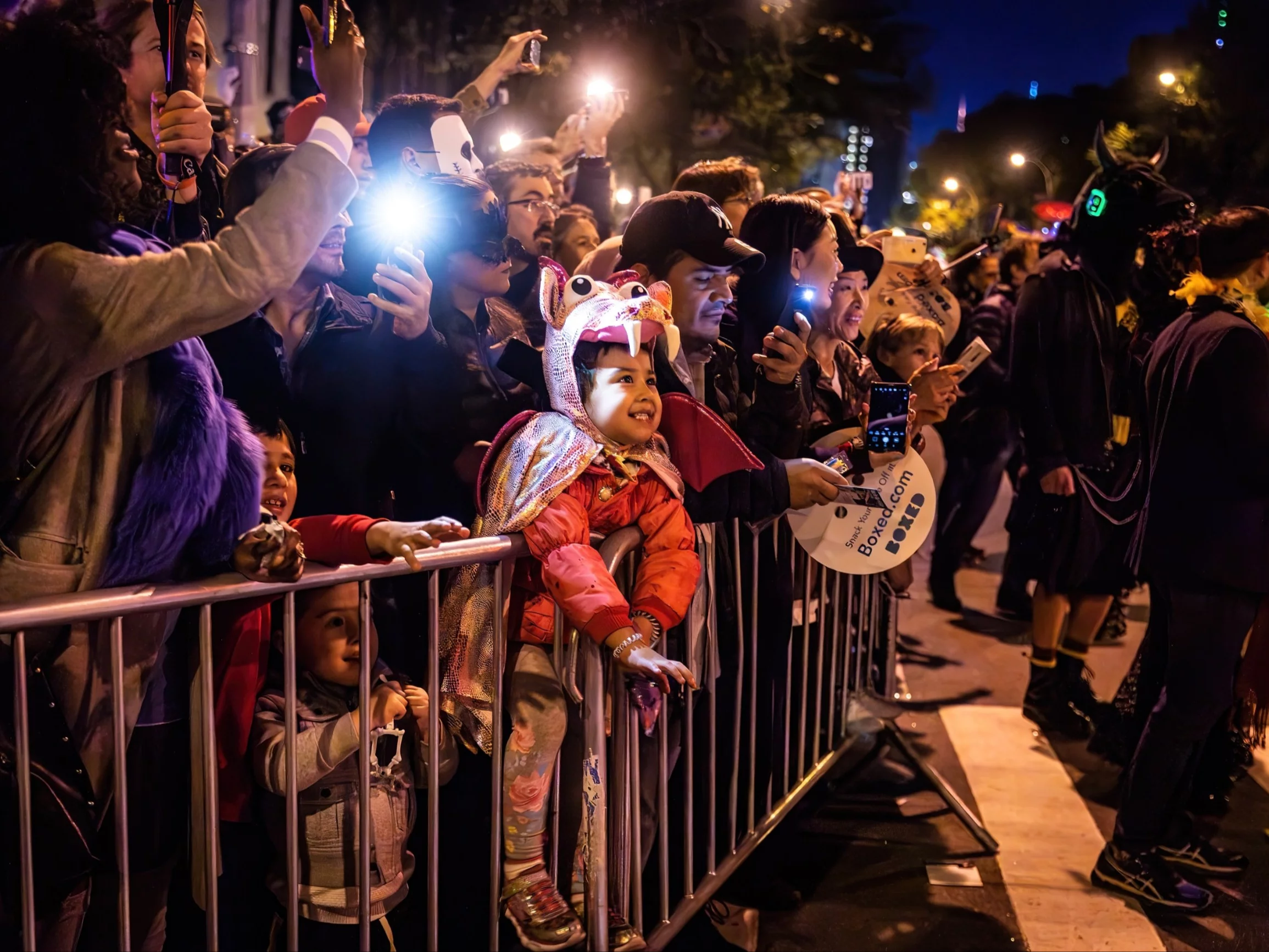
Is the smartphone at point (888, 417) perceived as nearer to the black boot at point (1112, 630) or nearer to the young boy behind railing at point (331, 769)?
the young boy behind railing at point (331, 769)

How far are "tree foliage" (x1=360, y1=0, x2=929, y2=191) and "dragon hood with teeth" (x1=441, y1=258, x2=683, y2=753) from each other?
416 cm

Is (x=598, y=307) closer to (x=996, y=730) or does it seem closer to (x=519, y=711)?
(x=519, y=711)

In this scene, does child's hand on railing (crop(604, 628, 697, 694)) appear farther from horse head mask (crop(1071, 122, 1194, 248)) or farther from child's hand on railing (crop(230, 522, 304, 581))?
horse head mask (crop(1071, 122, 1194, 248))

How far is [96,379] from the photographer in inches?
79.4

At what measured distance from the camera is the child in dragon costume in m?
2.61

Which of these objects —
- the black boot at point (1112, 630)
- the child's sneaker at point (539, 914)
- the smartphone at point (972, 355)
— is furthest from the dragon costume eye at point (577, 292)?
the black boot at point (1112, 630)

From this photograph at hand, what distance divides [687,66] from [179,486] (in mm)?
8418

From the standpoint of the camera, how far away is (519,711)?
2.71 meters

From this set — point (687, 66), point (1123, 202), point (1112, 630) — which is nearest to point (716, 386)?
point (1123, 202)

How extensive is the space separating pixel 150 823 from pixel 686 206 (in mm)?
2193

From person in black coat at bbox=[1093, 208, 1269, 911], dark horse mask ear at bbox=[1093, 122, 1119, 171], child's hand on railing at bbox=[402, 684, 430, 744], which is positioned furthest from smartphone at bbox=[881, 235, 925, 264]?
child's hand on railing at bbox=[402, 684, 430, 744]

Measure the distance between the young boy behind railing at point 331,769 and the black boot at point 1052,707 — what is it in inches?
148

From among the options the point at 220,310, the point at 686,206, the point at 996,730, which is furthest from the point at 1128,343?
the point at 220,310

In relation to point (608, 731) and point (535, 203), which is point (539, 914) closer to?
point (608, 731)
